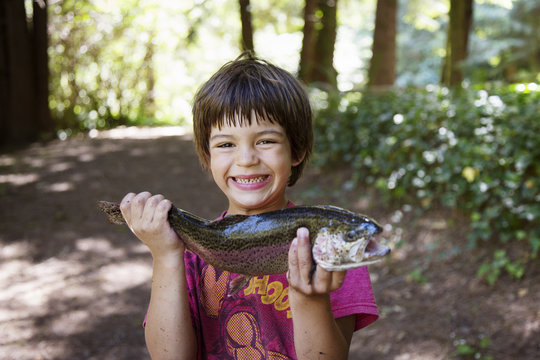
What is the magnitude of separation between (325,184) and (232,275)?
21.0 ft

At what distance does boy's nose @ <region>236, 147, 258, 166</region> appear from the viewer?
1807 millimetres

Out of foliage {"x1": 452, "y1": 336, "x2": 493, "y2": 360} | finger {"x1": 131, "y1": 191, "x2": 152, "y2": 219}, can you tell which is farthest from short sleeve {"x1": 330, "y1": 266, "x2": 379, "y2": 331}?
foliage {"x1": 452, "y1": 336, "x2": 493, "y2": 360}

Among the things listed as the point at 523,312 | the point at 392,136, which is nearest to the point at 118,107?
the point at 392,136

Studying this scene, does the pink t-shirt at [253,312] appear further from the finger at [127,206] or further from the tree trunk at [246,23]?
the tree trunk at [246,23]

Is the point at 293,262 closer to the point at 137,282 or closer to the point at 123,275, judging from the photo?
the point at 137,282

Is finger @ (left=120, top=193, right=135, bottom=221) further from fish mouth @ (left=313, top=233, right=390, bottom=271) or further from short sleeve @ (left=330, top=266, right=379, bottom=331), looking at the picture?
short sleeve @ (left=330, top=266, right=379, bottom=331)

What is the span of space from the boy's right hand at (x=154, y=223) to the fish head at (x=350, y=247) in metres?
0.61

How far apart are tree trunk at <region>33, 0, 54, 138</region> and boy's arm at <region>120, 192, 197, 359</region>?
35.7 ft

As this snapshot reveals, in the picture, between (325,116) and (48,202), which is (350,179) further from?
(48,202)

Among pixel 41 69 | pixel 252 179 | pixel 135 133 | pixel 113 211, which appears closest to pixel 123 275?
pixel 113 211

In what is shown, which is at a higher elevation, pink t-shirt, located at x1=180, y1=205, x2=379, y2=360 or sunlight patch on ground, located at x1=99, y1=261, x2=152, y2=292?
pink t-shirt, located at x1=180, y1=205, x2=379, y2=360

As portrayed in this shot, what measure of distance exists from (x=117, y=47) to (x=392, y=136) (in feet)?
37.0

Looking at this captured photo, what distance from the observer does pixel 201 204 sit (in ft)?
26.8

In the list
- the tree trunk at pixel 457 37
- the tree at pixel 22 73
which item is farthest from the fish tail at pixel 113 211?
the tree at pixel 22 73
